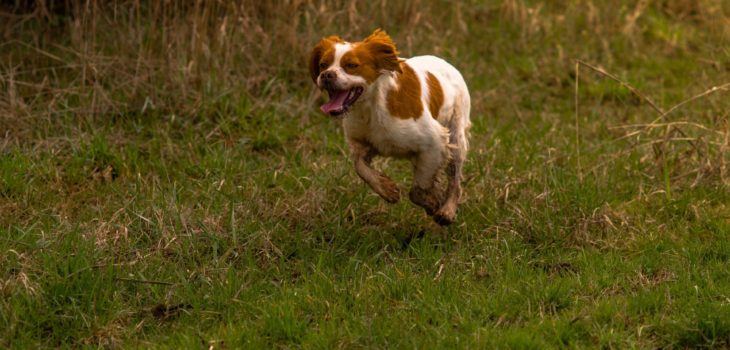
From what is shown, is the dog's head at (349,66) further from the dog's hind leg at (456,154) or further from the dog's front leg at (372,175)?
the dog's hind leg at (456,154)

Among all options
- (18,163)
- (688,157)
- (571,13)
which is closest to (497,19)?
(571,13)

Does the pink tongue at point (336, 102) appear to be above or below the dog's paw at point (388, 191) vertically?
above

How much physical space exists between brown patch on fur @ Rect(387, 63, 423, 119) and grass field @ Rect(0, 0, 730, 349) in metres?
0.69

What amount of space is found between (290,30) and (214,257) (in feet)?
9.62

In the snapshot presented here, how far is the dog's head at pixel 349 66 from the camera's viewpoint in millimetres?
4980

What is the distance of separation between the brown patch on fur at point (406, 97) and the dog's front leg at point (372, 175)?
0.97 feet

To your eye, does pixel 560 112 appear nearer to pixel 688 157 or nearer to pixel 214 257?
pixel 688 157

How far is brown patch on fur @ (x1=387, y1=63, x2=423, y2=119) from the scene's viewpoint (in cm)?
524

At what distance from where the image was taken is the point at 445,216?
5.57 metres

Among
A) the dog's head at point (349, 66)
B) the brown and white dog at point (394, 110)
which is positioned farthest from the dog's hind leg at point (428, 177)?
the dog's head at point (349, 66)

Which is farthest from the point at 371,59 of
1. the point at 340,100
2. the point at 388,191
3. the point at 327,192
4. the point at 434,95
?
Result: the point at 327,192

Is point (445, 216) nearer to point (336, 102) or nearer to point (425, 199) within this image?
point (425, 199)

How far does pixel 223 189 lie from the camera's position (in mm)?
6176

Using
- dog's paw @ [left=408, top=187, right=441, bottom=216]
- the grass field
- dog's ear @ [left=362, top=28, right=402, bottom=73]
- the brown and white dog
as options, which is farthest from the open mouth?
the grass field
